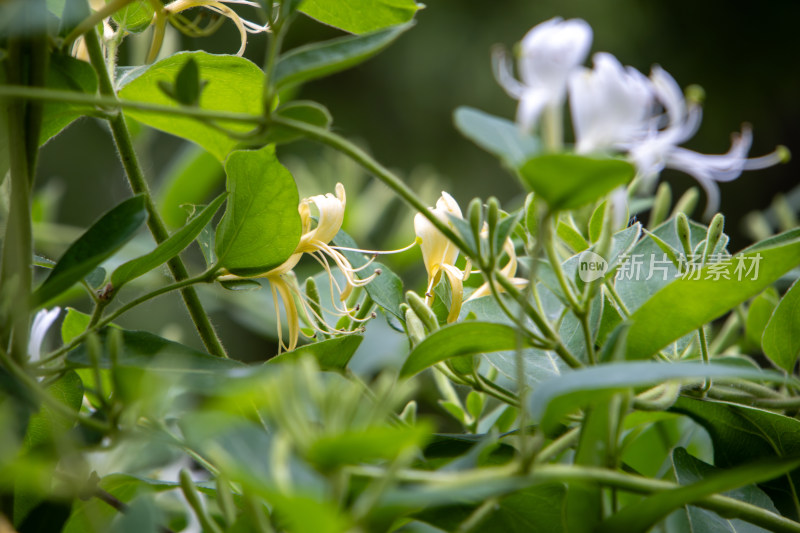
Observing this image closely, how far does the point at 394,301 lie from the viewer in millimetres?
328

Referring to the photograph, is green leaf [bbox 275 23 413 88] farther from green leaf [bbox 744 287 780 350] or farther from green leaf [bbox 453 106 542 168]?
green leaf [bbox 744 287 780 350]

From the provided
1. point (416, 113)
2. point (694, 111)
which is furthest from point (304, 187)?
point (416, 113)

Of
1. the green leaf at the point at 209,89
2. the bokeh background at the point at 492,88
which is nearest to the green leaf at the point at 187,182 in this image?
the green leaf at the point at 209,89

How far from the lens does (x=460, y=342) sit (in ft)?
0.80

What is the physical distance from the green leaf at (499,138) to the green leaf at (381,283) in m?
0.09

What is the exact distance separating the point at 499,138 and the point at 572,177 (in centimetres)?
4

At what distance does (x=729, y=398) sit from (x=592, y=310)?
0.09m

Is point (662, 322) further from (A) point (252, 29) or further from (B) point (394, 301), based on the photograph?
(A) point (252, 29)

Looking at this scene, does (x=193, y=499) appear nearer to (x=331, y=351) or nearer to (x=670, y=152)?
(x=331, y=351)

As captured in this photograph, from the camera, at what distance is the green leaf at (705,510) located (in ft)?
0.92

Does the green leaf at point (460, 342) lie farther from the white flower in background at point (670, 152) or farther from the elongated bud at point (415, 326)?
the white flower in background at point (670, 152)

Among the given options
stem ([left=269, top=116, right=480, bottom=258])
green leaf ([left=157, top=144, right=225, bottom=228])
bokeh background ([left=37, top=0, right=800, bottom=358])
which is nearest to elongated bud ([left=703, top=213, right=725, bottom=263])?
stem ([left=269, top=116, right=480, bottom=258])

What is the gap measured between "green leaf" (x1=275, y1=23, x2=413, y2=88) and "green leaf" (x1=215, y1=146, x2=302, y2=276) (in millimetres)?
56

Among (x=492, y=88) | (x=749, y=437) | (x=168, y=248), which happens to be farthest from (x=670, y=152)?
(x=492, y=88)
